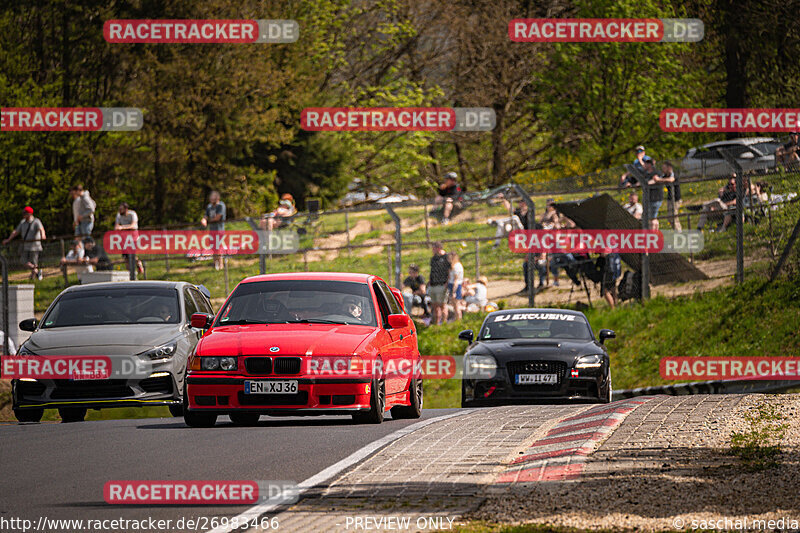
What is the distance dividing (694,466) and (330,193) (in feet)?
134

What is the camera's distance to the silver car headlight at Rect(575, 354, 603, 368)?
1752 centimetres

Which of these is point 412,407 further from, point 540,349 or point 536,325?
point 536,325

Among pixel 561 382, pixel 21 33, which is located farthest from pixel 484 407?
pixel 21 33

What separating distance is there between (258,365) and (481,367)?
530 cm

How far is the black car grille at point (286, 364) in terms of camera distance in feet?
42.7

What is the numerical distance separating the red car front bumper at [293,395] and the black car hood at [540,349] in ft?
15.5

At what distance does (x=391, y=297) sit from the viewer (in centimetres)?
1567

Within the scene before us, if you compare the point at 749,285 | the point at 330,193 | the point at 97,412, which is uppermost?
the point at 330,193

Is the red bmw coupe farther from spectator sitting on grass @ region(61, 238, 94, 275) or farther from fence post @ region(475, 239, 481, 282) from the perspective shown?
spectator sitting on grass @ region(61, 238, 94, 275)

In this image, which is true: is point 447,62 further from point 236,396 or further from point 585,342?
point 236,396

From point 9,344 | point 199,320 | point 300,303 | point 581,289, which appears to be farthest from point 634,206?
point 199,320

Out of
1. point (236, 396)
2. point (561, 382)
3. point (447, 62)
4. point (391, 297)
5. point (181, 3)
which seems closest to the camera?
point (236, 396)

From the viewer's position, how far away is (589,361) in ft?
57.7

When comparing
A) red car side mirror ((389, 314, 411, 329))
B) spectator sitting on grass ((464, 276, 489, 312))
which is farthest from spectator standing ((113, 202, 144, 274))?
red car side mirror ((389, 314, 411, 329))
